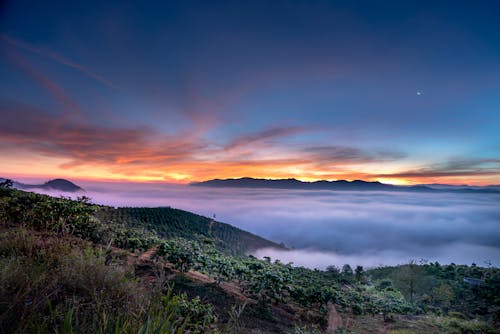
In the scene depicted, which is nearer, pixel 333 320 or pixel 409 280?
pixel 333 320

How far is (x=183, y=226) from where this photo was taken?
24.2m

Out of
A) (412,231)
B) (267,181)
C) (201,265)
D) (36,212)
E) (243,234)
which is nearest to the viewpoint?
(36,212)

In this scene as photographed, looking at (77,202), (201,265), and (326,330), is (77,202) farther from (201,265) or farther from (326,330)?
(326,330)

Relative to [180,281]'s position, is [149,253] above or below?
above

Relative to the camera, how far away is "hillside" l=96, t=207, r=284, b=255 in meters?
20.1

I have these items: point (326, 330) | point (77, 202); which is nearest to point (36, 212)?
point (77, 202)

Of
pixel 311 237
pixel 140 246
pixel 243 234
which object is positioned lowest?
pixel 311 237

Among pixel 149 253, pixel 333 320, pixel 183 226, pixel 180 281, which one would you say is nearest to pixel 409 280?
pixel 333 320

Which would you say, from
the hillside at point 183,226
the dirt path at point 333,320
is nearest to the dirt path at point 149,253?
the dirt path at point 333,320

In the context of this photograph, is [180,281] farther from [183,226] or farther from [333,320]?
→ [183,226]

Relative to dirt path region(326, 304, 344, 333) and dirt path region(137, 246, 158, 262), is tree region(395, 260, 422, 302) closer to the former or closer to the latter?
dirt path region(326, 304, 344, 333)

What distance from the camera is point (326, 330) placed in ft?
20.1

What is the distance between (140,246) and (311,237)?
131290mm

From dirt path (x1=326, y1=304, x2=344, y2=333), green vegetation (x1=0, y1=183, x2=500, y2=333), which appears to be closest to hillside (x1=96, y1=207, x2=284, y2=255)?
green vegetation (x1=0, y1=183, x2=500, y2=333)
